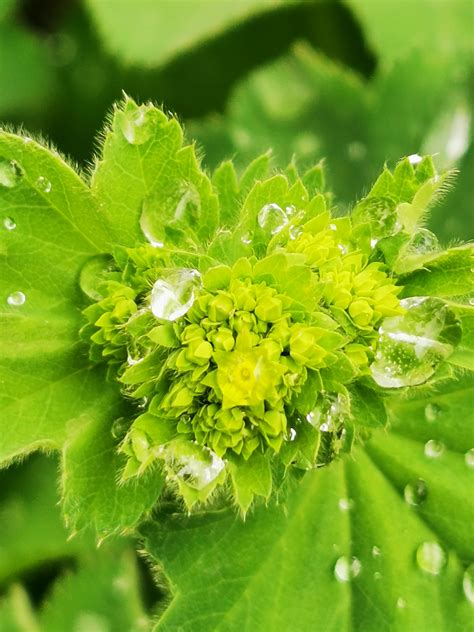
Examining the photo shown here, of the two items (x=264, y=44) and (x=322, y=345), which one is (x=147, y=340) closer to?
(x=322, y=345)

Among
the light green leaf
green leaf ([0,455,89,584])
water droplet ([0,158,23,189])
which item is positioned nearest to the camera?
water droplet ([0,158,23,189])

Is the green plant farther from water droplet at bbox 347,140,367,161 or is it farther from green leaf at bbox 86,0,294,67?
green leaf at bbox 86,0,294,67

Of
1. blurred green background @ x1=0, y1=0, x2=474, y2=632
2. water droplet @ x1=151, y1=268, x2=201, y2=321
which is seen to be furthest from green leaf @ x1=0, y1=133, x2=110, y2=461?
blurred green background @ x1=0, y1=0, x2=474, y2=632

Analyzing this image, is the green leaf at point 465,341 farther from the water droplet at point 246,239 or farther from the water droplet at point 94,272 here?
the water droplet at point 94,272

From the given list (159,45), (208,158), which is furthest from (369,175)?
(159,45)

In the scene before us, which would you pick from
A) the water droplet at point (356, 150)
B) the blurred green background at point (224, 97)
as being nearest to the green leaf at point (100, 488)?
the blurred green background at point (224, 97)

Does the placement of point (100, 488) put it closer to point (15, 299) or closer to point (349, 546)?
point (15, 299)

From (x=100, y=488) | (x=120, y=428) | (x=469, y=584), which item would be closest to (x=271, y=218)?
(x=120, y=428)
